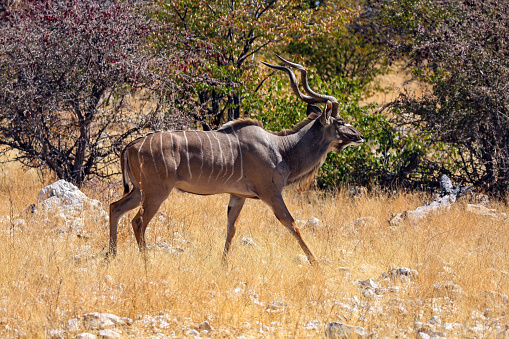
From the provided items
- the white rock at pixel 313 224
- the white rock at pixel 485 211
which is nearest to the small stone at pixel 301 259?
the white rock at pixel 313 224

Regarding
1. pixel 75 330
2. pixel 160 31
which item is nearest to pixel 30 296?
pixel 75 330

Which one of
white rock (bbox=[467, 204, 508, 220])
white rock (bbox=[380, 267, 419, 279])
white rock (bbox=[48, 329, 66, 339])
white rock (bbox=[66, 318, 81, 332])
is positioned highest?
white rock (bbox=[467, 204, 508, 220])

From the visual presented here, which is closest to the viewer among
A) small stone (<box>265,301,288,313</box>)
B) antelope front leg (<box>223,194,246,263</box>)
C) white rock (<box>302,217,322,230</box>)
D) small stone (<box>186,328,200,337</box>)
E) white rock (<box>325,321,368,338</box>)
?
white rock (<box>325,321,368,338</box>)

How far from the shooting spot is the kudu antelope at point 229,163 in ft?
18.7

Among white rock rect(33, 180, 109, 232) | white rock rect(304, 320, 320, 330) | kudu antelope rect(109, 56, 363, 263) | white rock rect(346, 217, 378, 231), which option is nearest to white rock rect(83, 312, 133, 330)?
white rock rect(304, 320, 320, 330)

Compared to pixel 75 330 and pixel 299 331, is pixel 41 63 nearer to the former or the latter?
pixel 75 330

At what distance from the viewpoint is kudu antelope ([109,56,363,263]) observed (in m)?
5.71

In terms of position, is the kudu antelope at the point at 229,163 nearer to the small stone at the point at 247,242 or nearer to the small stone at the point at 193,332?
the small stone at the point at 247,242

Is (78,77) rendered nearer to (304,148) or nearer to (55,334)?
(304,148)

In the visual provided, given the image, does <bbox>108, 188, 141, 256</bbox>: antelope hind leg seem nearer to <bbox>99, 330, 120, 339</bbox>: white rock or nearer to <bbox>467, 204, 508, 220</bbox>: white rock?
<bbox>99, 330, 120, 339</bbox>: white rock

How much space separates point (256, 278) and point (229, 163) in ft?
4.53

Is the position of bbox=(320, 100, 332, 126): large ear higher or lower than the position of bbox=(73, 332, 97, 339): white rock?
higher

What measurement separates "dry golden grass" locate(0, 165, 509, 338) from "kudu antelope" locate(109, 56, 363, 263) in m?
0.45

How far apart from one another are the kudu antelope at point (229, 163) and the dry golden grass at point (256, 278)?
45 centimetres
